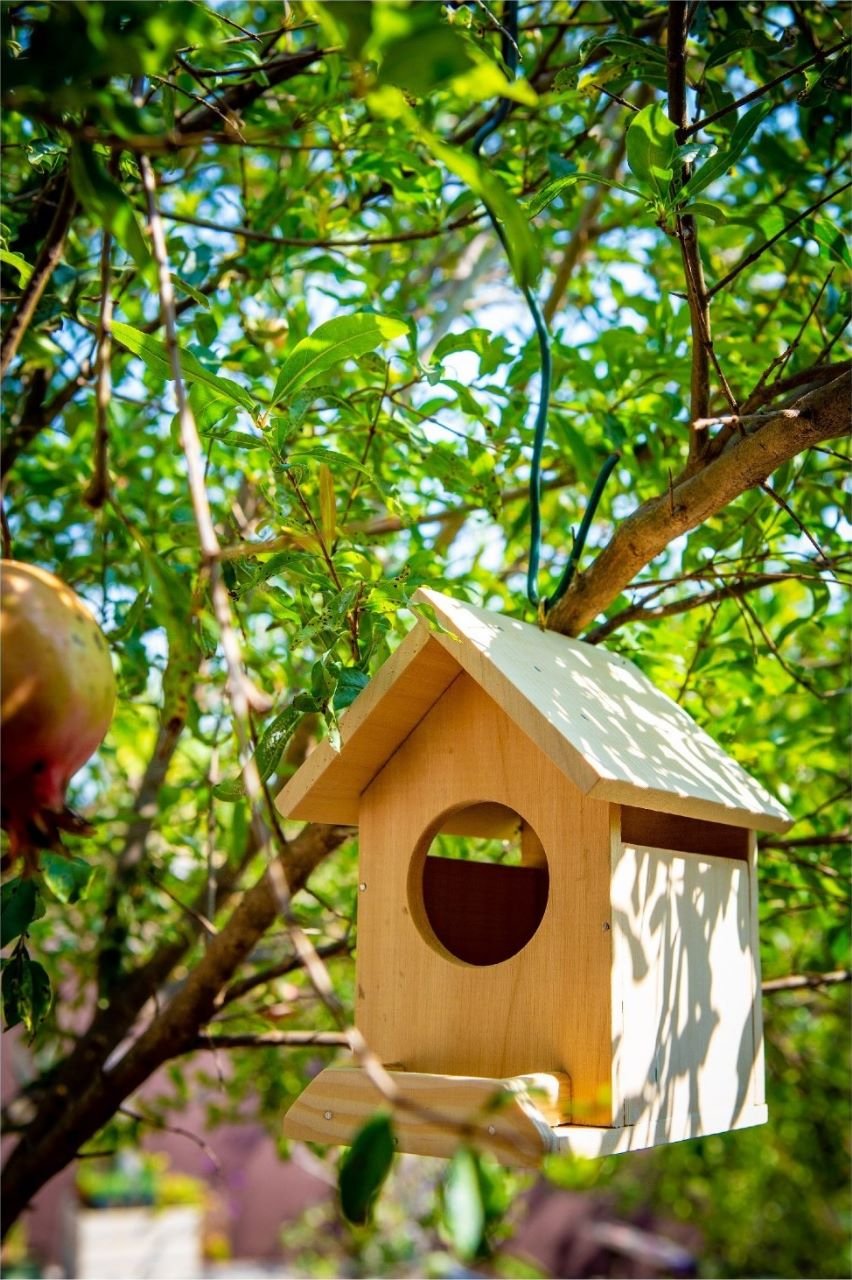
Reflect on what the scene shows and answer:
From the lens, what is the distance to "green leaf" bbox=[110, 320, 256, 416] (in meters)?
1.09

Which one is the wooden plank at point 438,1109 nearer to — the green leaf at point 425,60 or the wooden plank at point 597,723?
the wooden plank at point 597,723

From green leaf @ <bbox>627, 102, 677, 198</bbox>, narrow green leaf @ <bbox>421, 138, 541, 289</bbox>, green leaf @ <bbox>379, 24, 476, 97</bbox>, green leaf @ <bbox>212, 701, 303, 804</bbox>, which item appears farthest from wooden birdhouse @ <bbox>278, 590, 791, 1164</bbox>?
green leaf @ <bbox>379, 24, 476, 97</bbox>

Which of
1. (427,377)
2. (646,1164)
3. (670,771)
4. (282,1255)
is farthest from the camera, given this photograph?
(282,1255)

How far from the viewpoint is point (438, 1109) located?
115 centimetres

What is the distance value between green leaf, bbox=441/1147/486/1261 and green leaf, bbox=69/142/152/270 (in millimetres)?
510

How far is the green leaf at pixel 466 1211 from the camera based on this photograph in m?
0.51

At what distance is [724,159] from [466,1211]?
3.30ft

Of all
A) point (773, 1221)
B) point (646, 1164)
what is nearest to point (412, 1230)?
point (646, 1164)

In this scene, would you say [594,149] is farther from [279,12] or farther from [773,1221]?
[773,1221]

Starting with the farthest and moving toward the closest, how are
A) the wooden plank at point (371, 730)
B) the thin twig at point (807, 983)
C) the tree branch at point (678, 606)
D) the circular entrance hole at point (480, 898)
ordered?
the thin twig at point (807, 983)
the circular entrance hole at point (480, 898)
the tree branch at point (678, 606)
the wooden plank at point (371, 730)

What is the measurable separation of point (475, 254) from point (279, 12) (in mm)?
932

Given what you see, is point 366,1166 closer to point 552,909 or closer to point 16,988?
point 552,909

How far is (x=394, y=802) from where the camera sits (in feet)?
4.81

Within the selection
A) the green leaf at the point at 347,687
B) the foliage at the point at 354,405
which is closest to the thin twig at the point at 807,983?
the foliage at the point at 354,405
